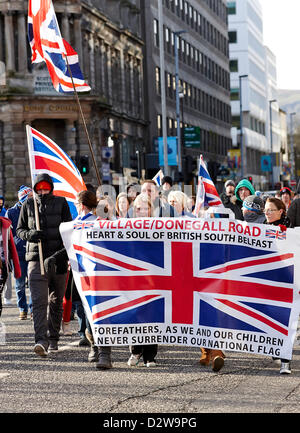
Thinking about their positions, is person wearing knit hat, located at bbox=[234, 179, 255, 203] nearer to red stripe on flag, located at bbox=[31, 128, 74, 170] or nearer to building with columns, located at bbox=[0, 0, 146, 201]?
red stripe on flag, located at bbox=[31, 128, 74, 170]

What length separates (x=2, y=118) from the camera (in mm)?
54375

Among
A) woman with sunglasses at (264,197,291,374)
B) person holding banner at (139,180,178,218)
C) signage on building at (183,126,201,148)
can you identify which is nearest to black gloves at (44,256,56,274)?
person holding banner at (139,180,178,218)

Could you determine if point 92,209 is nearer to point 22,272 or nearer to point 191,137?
point 22,272

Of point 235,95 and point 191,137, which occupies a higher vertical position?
point 235,95

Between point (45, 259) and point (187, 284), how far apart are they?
2.01 meters

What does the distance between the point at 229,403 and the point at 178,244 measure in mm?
2483

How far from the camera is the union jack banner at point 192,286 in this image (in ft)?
34.2

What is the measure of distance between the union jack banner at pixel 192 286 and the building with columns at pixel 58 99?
131ft

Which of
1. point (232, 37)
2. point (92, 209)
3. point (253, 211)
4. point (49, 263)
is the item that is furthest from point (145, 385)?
point (232, 37)

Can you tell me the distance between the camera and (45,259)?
12008mm

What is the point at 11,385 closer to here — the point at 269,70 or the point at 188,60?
the point at 188,60

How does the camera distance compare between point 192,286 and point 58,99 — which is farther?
point 58,99

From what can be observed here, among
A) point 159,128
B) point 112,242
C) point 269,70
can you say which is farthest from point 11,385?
point 269,70

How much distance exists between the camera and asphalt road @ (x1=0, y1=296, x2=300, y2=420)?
8.52m
